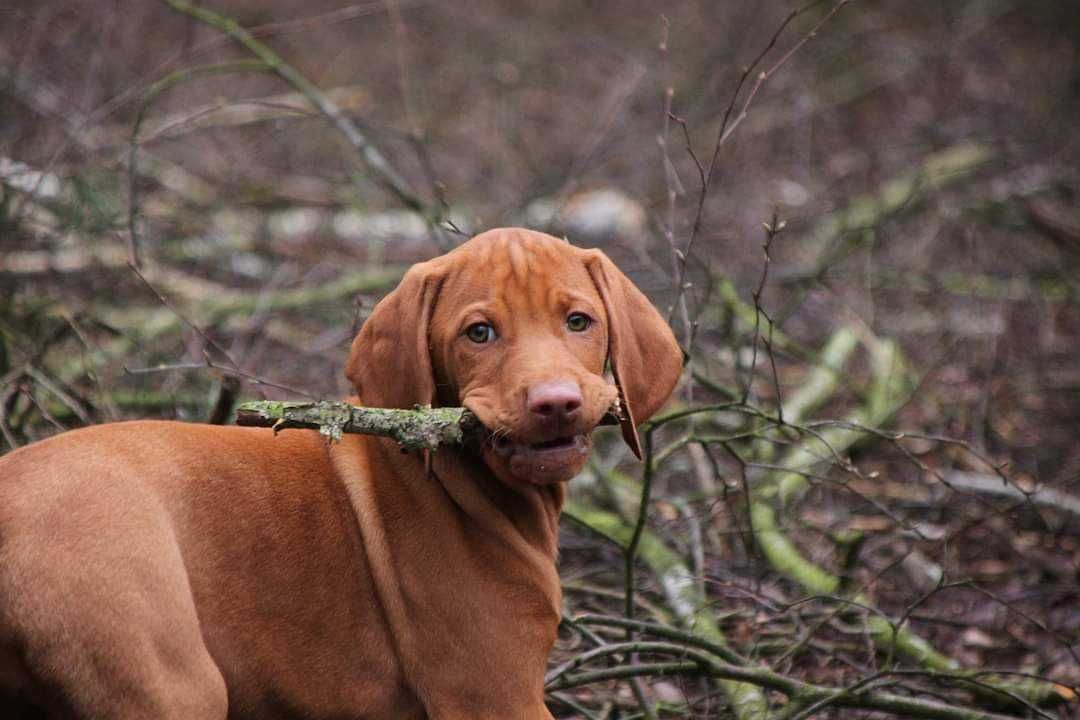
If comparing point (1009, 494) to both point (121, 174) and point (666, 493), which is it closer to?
point (666, 493)

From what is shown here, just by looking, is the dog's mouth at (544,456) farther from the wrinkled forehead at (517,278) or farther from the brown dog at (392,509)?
the wrinkled forehead at (517,278)

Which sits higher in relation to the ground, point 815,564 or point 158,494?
point 158,494

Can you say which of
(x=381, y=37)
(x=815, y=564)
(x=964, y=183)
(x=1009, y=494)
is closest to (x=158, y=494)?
(x=815, y=564)

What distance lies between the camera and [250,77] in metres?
14.4

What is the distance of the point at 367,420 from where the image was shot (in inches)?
147

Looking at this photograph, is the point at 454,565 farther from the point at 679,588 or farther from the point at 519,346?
the point at 679,588

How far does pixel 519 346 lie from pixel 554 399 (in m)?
0.29

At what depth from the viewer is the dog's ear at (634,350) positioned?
13.3 ft

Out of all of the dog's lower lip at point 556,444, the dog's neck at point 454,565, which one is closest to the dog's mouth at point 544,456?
the dog's lower lip at point 556,444

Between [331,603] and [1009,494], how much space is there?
13.3 ft

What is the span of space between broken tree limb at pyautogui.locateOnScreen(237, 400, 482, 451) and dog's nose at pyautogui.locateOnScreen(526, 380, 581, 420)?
0.84 feet

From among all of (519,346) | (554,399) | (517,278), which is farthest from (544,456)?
(517,278)

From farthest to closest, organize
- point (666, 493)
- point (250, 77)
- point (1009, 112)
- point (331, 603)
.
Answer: point (250, 77), point (1009, 112), point (666, 493), point (331, 603)

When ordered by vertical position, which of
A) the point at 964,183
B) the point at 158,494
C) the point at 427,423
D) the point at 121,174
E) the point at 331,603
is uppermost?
the point at 964,183
